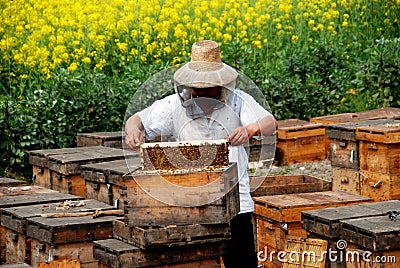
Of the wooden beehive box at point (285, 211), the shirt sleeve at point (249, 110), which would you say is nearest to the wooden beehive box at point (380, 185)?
the wooden beehive box at point (285, 211)

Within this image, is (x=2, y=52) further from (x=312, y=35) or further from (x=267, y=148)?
(x=267, y=148)

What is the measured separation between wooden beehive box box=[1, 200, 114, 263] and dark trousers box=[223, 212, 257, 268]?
145 cm

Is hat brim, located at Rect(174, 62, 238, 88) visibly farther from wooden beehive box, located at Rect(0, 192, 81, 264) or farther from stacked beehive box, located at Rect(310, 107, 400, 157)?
stacked beehive box, located at Rect(310, 107, 400, 157)

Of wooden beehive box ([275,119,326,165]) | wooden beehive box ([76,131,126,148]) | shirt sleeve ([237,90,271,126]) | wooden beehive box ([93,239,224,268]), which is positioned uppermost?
shirt sleeve ([237,90,271,126])

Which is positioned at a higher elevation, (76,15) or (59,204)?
(76,15)

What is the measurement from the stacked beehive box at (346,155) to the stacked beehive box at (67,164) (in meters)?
2.01

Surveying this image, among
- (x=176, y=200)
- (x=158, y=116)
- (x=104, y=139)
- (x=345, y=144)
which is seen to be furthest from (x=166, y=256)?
(x=104, y=139)

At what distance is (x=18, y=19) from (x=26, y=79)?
1050 mm

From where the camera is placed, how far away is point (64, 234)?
6.41 metres

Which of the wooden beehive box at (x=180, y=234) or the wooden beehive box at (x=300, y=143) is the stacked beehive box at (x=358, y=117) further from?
the wooden beehive box at (x=180, y=234)

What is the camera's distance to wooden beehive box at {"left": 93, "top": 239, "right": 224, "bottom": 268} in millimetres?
5770

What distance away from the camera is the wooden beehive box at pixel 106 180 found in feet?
24.9

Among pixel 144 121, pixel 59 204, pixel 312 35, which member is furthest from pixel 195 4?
pixel 144 121

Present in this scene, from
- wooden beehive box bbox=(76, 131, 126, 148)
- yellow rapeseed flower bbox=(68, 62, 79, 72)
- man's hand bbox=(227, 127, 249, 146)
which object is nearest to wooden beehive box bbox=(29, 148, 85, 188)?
wooden beehive box bbox=(76, 131, 126, 148)
